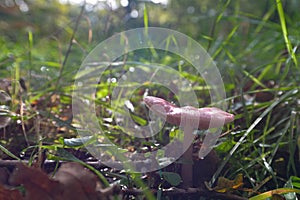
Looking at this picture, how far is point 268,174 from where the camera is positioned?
837 mm

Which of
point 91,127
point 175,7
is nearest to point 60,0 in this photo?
point 175,7

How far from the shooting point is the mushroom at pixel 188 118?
692mm

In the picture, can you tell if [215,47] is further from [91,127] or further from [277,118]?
[91,127]

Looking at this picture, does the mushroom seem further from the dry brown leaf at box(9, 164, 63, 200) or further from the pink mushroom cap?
the dry brown leaf at box(9, 164, 63, 200)

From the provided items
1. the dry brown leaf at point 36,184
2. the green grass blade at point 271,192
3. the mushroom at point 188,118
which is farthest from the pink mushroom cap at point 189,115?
the dry brown leaf at point 36,184

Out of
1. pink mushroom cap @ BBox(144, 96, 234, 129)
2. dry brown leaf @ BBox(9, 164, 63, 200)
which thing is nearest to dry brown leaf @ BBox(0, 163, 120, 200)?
dry brown leaf @ BBox(9, 164, 63, 200)

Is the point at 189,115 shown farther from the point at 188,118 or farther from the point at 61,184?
the point at 61,184

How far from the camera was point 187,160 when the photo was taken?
0.75m

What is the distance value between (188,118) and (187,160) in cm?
10

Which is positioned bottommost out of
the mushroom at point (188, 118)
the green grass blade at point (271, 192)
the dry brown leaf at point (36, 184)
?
the green grass blade at point (271, 192)

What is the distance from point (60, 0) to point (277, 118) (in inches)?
114

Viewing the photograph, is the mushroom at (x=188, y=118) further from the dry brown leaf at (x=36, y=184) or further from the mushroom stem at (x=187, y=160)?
the dry brown leaf at (x=36, y=184)

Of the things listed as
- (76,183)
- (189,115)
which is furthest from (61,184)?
(189,115)

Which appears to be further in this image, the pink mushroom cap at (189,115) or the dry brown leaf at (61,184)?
the pink mushroom cap at (189,115)
